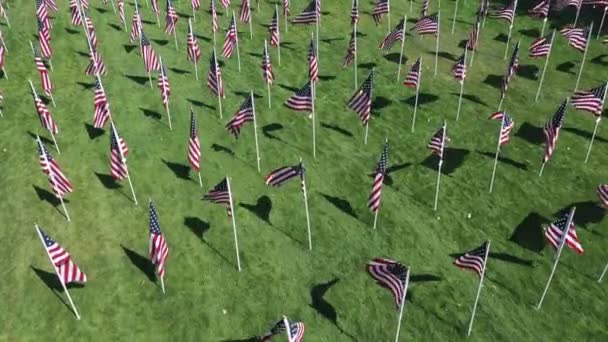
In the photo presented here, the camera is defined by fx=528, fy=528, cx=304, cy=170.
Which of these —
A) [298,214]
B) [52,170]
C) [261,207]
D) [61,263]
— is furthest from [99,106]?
[298,214]

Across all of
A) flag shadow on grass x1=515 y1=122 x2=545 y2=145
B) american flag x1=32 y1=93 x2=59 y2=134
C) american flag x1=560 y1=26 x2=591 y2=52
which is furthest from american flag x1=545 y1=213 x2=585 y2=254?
american flag x1=32 y1=93 x2=59 y2=134

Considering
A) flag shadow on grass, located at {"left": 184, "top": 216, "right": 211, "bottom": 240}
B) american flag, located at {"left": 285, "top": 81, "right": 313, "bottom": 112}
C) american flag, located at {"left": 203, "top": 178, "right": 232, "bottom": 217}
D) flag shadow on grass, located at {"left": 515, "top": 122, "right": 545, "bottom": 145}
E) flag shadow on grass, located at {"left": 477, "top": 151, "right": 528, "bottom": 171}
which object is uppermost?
american flag, located at {"left": 285, "top": 81, "right": 313, "bottom": 112}

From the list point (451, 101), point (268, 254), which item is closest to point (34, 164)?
point (268, 254)

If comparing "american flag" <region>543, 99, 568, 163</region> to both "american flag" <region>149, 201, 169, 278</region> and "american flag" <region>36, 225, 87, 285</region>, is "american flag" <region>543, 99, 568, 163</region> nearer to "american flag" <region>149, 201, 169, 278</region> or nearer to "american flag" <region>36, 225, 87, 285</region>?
"american flag" <region>149, 201, 169, 278</region>

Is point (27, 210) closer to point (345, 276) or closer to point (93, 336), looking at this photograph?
point (93, 336)

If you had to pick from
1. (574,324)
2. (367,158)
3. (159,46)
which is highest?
(159,46)
